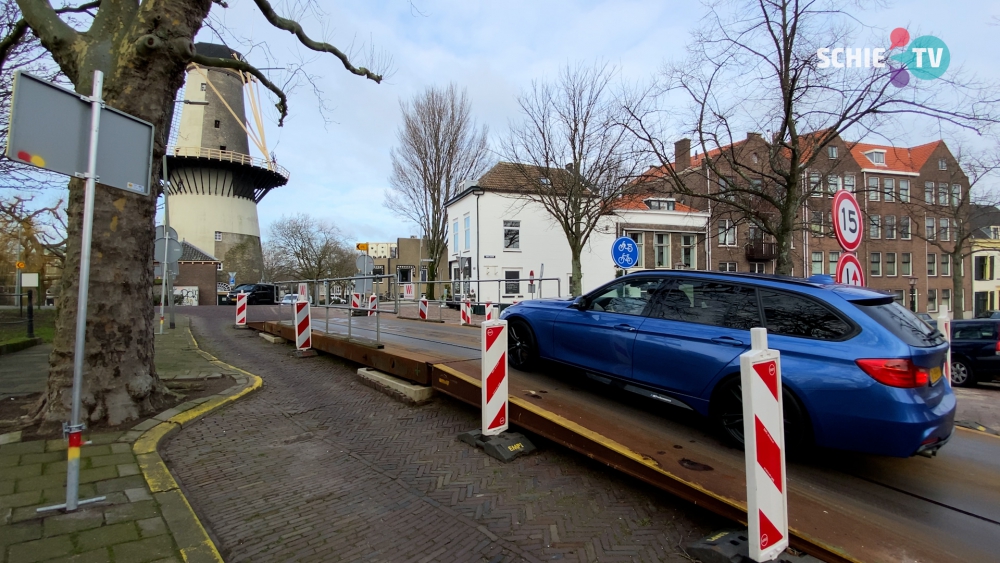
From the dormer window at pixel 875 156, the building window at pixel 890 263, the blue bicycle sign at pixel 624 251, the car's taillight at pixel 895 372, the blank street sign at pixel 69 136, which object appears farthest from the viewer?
the dormer window at pixel 875 156

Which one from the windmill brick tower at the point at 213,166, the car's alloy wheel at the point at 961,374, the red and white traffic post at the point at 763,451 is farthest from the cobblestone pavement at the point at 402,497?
the windmill brick tower at the point at 213,166

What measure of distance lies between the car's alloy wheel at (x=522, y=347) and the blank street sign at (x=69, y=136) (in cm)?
396

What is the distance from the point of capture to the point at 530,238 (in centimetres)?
3017

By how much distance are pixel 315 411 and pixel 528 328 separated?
282 cm

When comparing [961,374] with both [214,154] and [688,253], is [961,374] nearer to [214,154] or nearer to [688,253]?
[688,253]

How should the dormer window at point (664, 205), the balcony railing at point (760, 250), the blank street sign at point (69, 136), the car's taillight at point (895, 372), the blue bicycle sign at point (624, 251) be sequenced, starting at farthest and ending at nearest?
the balcony railing at point (760, 250) < the dormer window at point (664, 205) < the blue bicycle sign at point (624, 251) < the car's taillight at point (895, 372) < the blank street sign at point (69, 136)

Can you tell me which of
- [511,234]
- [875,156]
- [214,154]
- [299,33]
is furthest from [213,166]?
[875,156]

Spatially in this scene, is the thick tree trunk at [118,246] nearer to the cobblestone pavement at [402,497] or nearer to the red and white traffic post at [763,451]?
the cobblestone pavement at [402,497]

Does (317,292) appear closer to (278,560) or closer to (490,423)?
(490,423)

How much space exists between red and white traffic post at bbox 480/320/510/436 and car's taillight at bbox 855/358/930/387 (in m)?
2.75

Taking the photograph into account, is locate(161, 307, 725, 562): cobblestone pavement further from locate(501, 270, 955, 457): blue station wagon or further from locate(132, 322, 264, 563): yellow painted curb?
locate(501, 270, 955, 457): blue station wagon

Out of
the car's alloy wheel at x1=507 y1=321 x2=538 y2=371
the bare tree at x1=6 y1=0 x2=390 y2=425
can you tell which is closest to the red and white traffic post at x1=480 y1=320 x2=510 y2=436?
the car's alloy wheel at x1=507 y1=321 x2=538 y2=371

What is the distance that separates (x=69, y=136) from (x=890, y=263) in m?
51.9

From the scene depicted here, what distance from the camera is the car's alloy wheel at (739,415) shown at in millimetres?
3422
